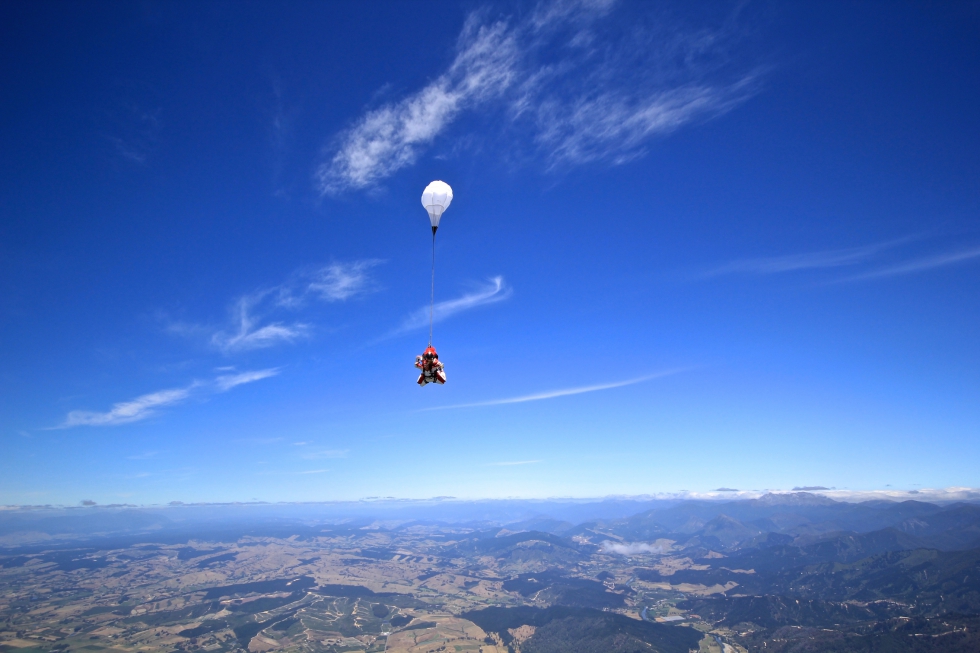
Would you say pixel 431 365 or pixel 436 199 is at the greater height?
pixel 436 199

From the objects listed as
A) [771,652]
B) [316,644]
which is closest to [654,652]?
[771,652]

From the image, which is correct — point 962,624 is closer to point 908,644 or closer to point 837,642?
point 908,644

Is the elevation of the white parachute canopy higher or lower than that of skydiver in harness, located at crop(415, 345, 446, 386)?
higher

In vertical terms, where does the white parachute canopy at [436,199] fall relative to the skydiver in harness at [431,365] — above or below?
above
